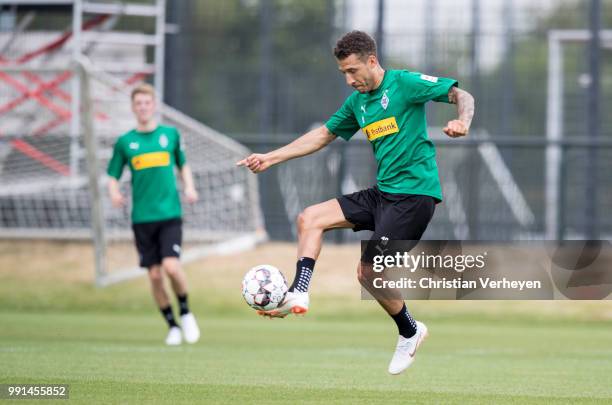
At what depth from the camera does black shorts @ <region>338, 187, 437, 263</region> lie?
7465 mm

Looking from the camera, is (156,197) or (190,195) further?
(156,197)

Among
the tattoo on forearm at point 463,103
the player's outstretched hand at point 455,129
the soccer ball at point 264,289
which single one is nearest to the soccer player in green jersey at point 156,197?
the soccer ball at point 264,289

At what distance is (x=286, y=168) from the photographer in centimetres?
1645

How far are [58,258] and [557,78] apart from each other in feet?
27.6

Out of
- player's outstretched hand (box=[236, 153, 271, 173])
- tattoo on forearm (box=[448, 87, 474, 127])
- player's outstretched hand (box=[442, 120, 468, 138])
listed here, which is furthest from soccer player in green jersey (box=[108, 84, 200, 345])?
player's outstretched hand (box=[442, 120, 468, 138])

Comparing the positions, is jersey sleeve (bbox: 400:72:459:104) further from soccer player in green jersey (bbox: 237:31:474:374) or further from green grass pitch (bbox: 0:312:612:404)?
green grass pitch (bbox: 0:312:612:404)

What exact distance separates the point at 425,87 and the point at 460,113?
514 millimetres

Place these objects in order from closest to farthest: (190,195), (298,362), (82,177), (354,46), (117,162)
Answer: (354,46), (298,362), (190,195), (117,162), (82,177)

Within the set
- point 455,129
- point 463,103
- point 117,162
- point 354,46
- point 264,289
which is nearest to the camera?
point 455,129

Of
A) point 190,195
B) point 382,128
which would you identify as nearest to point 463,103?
point 382,128

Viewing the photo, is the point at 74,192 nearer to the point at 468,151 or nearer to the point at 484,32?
the point at 468,151

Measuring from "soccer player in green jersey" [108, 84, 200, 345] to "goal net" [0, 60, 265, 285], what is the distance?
11.8 ft

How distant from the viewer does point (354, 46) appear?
291 inches

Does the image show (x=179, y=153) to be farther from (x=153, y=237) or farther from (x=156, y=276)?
(x=156, y=276)
